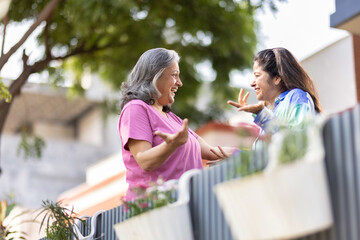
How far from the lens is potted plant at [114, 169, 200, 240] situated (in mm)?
2980

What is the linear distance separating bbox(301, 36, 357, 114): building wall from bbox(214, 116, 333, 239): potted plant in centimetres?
515

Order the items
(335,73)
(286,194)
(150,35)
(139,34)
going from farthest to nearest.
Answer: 1. (139,34)
2. (150,35)
3. (335,73)
4. (286,194)

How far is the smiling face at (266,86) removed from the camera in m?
4.08

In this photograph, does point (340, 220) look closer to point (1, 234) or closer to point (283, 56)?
point (283, 56)

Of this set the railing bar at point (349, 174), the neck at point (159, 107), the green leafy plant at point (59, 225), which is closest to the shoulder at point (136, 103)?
the neck at point (159, 107)

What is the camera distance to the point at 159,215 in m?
3.00

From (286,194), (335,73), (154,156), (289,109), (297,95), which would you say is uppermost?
(335,73)

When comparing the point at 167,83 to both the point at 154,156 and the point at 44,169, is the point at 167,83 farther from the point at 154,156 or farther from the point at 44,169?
the point at 44,169

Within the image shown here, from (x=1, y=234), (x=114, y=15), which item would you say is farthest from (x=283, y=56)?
(x=114, y=15)

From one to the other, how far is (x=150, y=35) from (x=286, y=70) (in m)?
8.75

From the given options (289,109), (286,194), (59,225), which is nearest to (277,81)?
(289,109)

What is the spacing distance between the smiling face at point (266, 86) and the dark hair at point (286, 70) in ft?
0.08

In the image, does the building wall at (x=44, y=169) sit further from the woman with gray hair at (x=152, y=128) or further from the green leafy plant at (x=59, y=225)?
the woman with gray hair at (x=152, y=128)

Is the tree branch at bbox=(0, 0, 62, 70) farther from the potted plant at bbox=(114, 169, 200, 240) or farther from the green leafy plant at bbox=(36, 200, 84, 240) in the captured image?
the potted plant at bbox=(114, 169, 200, 240)
